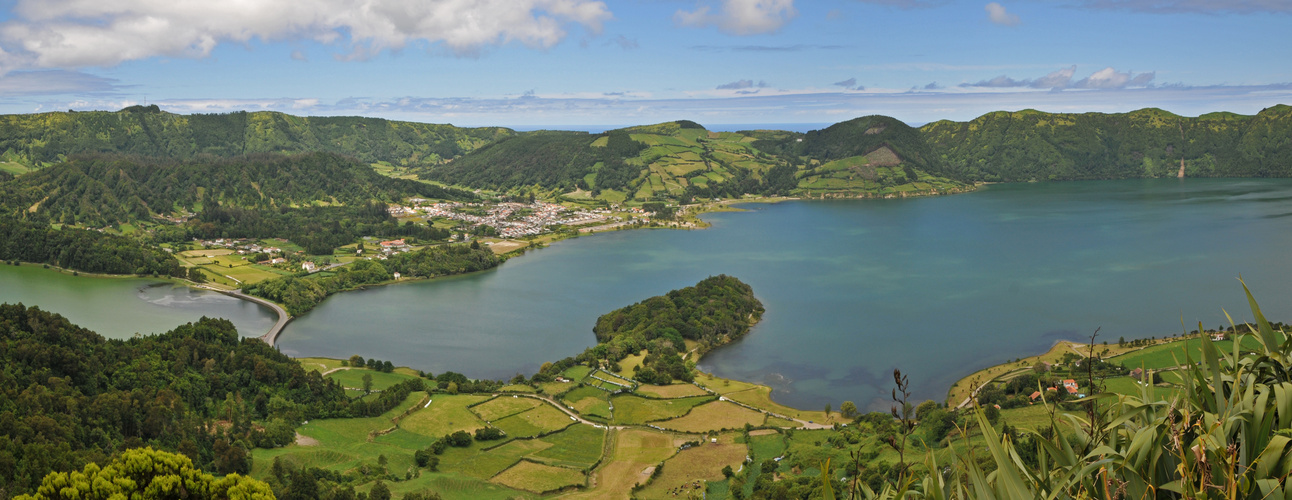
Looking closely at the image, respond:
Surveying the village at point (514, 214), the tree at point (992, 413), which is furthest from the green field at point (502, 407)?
the village at point (514, 214)

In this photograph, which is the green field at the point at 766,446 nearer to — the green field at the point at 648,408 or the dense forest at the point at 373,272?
the green field at the point at 648,408

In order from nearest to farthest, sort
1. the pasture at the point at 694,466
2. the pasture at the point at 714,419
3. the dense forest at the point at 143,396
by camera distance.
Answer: the dense forest at the point at 143,396 → the pasture at the point at 694,466 → the pasture at the point at 714,419

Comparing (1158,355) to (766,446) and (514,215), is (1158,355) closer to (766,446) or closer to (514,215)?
(766,446)

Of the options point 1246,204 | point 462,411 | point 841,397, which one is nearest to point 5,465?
point 462,411

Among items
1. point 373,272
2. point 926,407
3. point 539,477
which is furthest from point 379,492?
point 373,272

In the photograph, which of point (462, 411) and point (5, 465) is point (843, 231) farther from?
point (5, 465)
